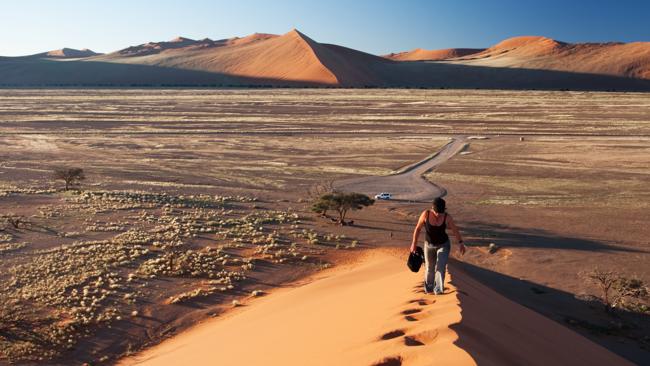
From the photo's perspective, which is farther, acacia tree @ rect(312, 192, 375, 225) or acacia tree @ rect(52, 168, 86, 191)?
acacia tree @ rect(52, 168, 86, 191)

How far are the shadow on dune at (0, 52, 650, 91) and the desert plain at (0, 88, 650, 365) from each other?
87289 millimetres

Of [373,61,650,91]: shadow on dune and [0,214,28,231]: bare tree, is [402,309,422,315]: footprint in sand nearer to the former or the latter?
[0,214,28,231]: bare tree

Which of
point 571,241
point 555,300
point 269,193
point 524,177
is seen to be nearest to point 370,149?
point 524,177

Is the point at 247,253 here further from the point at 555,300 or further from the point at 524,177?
the point at 524,177

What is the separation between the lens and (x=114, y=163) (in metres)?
32.8

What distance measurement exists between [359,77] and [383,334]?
128232 millimetres

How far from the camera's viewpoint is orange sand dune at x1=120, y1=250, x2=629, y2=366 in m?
5.91

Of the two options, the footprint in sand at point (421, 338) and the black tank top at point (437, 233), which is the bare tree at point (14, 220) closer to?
the black tank top at point (437, 233)

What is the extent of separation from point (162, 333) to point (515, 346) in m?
6.73

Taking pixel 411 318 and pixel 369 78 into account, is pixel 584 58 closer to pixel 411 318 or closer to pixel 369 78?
pixel 369 78

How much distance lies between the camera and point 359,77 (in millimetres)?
132250

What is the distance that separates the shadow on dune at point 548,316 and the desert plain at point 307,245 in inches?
1.4

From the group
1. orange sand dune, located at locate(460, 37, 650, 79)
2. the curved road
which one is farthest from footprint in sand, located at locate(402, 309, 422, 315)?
orange sand dune, located at locate(460, 37, 650, 79)

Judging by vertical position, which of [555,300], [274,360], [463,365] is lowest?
[555,300]
